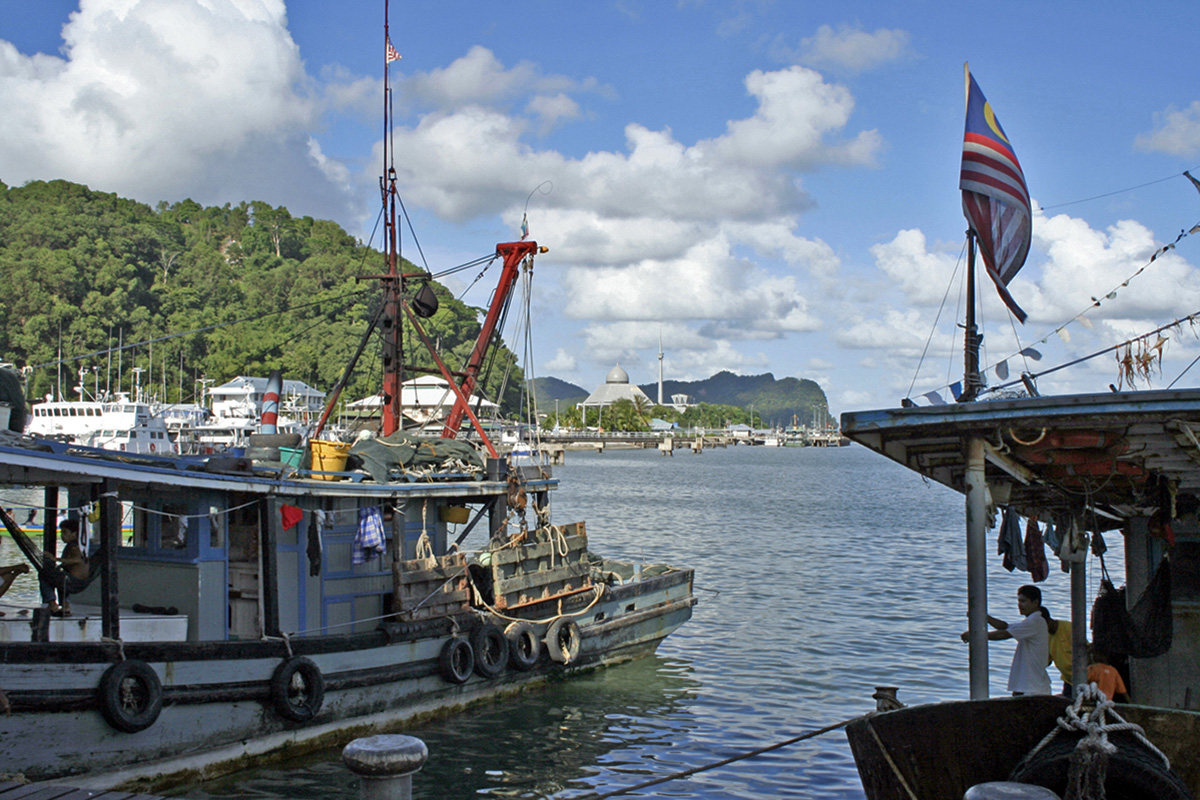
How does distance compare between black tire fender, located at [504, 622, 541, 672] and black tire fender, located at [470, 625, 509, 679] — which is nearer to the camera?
black tire fender, located at [470, 625, 509, 679]

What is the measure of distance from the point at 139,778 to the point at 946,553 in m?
30.4

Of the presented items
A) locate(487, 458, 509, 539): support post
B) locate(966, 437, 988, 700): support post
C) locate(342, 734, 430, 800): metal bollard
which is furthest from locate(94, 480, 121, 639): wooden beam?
locate(966, 437, 988, 700): support post

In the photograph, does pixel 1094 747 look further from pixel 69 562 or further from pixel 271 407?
pixel 271 407

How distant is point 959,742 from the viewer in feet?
23.9

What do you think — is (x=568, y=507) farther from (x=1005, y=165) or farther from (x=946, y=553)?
(x=1005, y=165)

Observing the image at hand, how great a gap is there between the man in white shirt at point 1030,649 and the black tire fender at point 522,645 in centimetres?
714

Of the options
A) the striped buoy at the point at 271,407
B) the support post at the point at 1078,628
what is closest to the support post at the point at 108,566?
the striped buoy at the point at 271,407

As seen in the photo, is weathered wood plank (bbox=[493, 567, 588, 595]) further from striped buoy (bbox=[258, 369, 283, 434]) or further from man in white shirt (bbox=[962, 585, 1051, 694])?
man in white shirt (bbox=[962, 585, 1051, 694])

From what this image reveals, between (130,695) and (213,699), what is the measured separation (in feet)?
3.26

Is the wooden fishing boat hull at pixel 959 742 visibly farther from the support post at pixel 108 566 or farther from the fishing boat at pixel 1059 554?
the support post at pixel 108 566

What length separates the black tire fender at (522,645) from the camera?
14672 millimetres

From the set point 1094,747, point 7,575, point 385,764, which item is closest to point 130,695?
point 7,575

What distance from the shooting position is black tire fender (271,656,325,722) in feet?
37.7

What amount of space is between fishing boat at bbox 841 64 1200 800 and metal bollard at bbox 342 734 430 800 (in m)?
2.91
